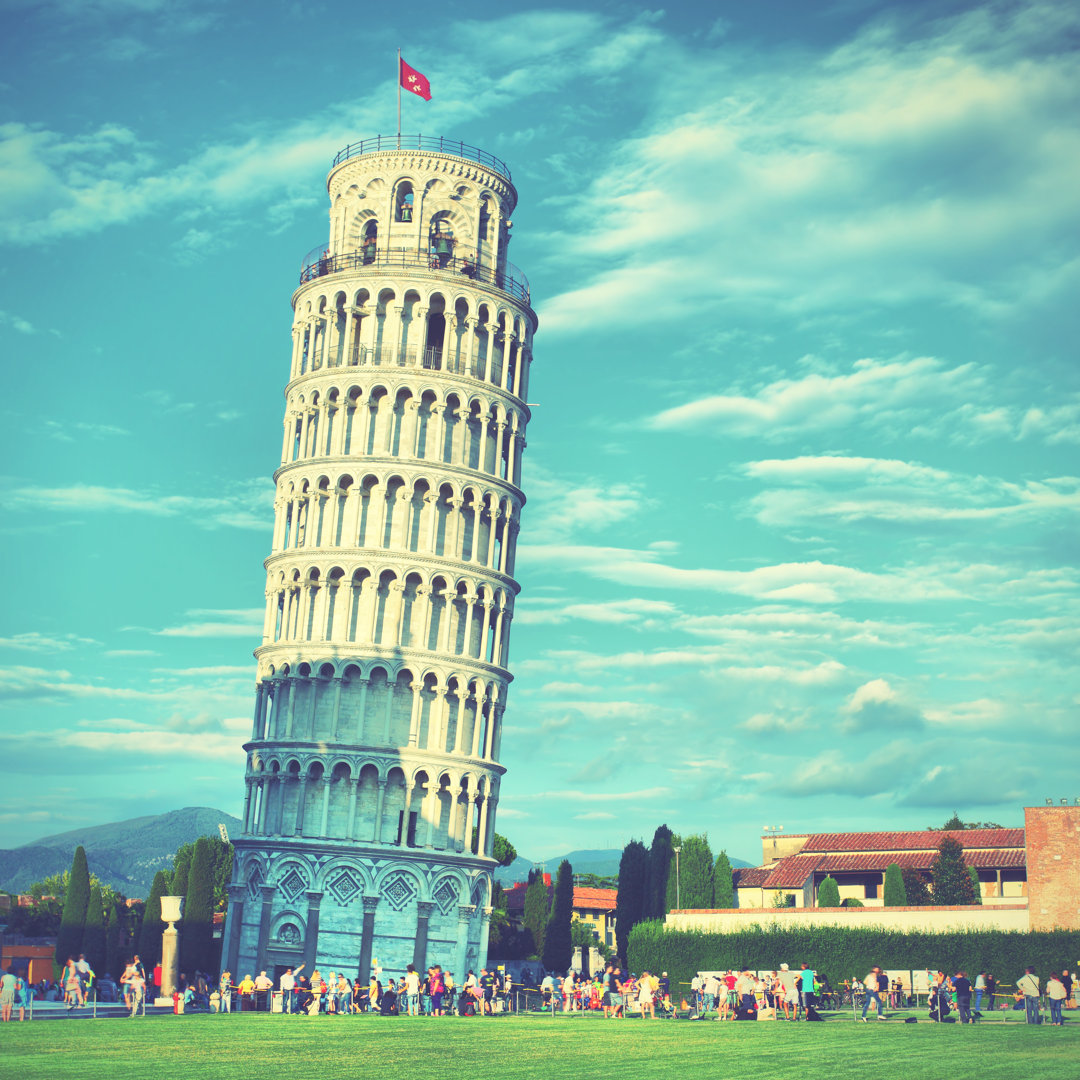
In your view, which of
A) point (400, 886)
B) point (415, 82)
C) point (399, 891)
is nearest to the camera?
point (399, 891)

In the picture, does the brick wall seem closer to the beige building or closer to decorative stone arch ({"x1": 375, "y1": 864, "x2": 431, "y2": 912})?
the beige building

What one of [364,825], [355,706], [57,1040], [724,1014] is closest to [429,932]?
[364,825]

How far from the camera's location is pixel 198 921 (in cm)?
8025

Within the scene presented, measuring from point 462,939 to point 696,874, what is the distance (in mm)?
20719

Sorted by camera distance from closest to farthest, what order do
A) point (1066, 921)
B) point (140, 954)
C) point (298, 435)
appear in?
point (1066, 921)
point (298, 435)
point (140, 954)

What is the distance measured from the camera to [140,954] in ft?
291

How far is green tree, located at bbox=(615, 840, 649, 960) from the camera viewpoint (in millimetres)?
91438

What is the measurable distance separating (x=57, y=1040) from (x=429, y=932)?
128 feet

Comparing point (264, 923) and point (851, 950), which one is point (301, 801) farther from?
point (851, 950)

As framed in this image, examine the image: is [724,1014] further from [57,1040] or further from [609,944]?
[609,944]

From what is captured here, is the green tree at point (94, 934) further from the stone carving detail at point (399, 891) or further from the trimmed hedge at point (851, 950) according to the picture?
the trimmed hedge at point (851, 950)

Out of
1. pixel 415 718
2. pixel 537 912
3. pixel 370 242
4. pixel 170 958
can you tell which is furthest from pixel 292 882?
pixel 370 242

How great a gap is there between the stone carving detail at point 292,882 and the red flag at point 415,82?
4432 cm

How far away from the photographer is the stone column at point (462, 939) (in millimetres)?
68375
